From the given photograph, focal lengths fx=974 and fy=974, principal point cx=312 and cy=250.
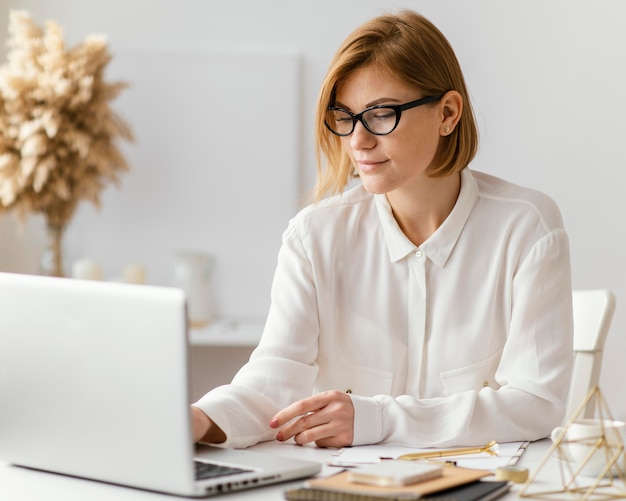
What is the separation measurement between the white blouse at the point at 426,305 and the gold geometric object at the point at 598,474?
1.01 feet

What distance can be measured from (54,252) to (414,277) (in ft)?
6.35

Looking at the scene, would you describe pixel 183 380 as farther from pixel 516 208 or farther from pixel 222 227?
pixel 222 227

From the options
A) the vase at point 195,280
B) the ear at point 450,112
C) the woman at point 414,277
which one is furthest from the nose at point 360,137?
the vase at point 195,280

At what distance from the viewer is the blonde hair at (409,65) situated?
5.52 ft

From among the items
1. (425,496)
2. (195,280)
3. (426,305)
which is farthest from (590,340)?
(195,280)

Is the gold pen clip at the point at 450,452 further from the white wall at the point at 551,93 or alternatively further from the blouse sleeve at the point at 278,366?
the white wall at the point at 551,93

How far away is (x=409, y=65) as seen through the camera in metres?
1.69

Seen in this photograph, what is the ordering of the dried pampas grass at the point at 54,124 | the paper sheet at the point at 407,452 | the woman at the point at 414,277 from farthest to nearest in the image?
the dried pampas grass at the point at 54,124, the woman at the point at 414,277, the paper sheet at the point at 407,452

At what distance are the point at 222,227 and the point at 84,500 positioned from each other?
2470mm

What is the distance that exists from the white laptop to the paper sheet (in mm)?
137

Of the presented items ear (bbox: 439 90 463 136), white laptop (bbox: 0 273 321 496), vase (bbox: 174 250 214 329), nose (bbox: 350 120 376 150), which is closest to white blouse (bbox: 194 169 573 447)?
ear (bbox: 439 90 463 136)

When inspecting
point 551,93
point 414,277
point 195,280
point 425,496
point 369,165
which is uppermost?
point 551,93

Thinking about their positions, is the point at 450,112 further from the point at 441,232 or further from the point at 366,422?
the point at 366,422

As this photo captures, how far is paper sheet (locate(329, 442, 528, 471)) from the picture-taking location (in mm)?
1359
